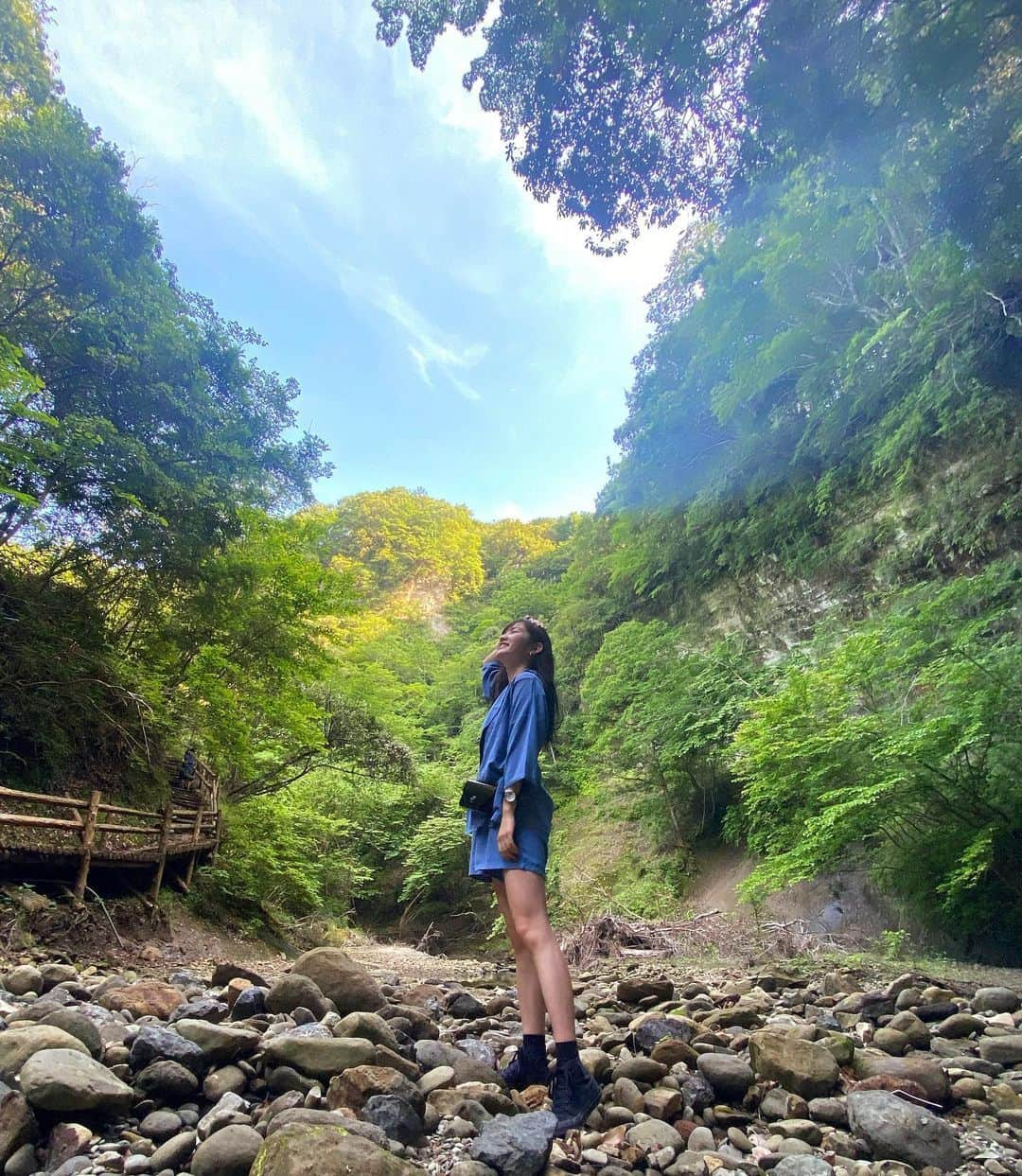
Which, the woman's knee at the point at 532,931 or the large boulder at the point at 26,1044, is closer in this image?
the large boulder at the point at 26,1044

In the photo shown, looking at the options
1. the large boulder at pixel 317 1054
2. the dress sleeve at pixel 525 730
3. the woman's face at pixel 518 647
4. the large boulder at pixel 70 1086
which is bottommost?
the large boulder at pixel 317 1054

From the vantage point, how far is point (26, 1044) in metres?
1.53

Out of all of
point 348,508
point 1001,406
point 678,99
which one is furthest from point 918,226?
point 348,508

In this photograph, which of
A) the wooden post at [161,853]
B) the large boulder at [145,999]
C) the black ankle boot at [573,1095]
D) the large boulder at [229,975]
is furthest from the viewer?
the wooden post at [161,853]

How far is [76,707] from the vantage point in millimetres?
7035

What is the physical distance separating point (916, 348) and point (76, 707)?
36.9 ft

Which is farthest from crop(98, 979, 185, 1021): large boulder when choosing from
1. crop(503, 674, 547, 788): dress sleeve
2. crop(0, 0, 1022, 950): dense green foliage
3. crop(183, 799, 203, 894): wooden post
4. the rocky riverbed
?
crop(183, 799, 203, 894): wooden post

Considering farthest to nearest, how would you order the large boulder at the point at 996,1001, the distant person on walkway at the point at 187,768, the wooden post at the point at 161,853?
the distant person on walkway at the point at 187,768 → the wooden post at the point at 161,853 → the large boulder at the point at 996,1001

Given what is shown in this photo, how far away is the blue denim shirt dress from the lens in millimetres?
1995

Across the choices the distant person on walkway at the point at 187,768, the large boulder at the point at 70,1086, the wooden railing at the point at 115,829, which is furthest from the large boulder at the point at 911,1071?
the distant person on walkway at the point at 187,768

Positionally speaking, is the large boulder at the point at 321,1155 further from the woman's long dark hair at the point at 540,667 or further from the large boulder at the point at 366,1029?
the woman's long dark hair at the point at 540,667

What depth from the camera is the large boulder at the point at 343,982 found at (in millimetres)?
2486

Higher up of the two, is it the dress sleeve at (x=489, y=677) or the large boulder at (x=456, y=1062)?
the dress sleeve at (x=489, y=677)

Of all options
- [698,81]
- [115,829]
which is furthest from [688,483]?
[115,829]
